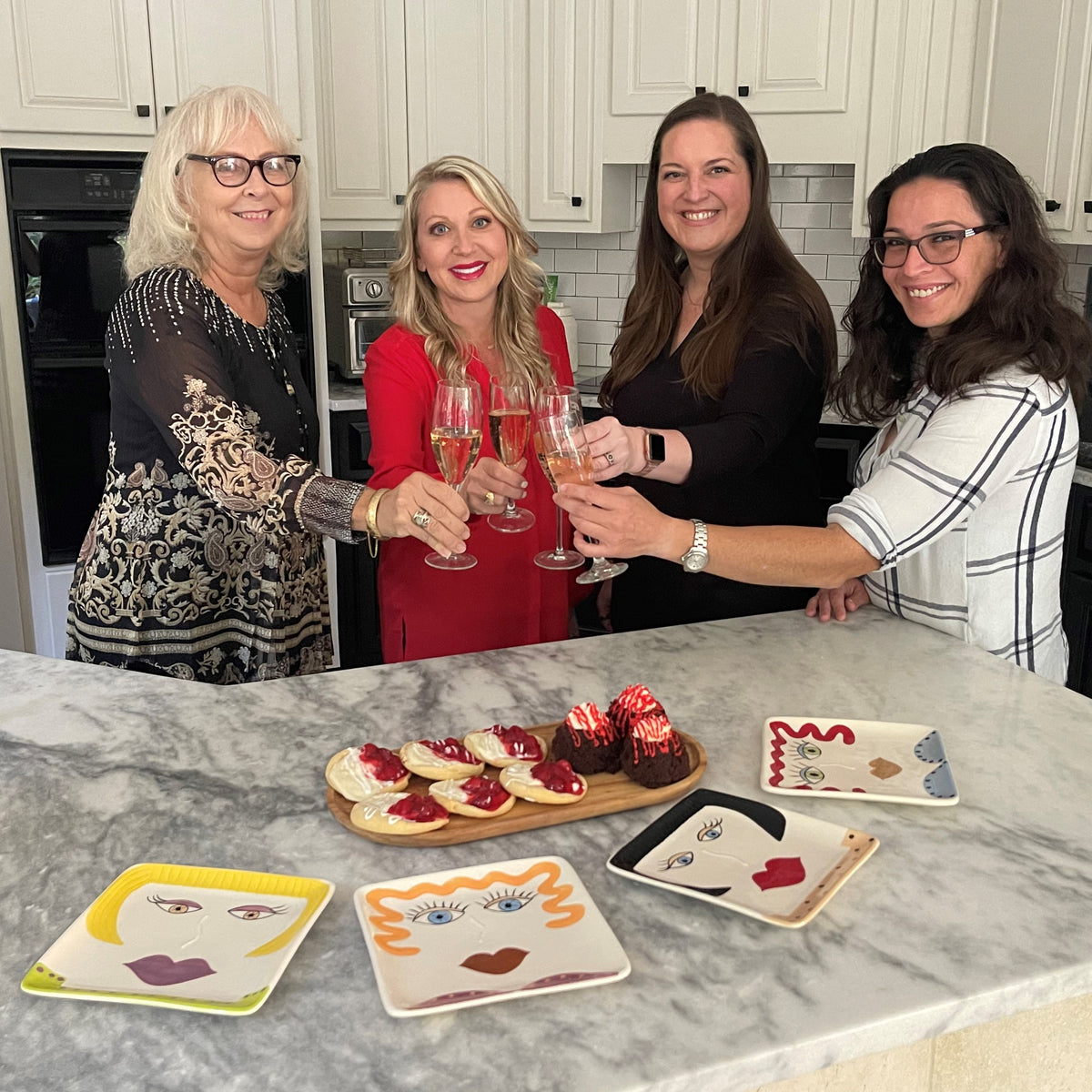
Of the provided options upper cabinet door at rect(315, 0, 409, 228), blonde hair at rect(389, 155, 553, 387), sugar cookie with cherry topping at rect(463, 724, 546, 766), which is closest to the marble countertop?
sugar cookie with cherry topping at rect(463, 724, 546, 766)

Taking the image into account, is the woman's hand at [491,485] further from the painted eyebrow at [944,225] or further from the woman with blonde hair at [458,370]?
the painted eyebrow at [944,225]

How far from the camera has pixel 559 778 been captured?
1260 millimetres

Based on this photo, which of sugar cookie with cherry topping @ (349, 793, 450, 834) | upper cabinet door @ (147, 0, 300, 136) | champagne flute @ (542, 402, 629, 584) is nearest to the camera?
sugar cookie with cherry topping @ (349, 793, 450, 834)

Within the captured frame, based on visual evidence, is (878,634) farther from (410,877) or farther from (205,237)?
(205,237)

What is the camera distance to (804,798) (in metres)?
1.28

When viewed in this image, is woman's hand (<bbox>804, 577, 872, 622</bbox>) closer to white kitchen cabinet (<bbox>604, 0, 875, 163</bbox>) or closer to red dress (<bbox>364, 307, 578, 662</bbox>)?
red dress (<bbox>364, 307, 578, 662</bbox>)

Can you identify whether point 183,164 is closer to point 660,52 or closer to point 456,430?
point 456,430

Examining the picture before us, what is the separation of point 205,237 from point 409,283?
37 cm

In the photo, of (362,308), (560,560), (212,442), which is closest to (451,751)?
(560,560)

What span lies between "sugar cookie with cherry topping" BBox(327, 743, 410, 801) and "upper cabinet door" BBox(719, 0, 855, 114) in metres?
2.91

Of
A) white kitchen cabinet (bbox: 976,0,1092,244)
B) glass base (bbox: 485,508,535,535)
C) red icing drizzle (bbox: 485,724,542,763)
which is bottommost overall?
red icing drizzle (bbox: 485,724,542,763)

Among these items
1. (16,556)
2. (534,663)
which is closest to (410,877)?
(534,663)

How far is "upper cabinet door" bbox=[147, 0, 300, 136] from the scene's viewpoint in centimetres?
332

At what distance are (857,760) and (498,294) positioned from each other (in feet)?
3.99
